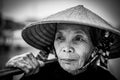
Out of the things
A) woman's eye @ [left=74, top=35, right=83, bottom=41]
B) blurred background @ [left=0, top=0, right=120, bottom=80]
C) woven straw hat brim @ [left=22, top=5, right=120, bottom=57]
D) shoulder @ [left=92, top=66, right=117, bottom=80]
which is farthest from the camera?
blurred background @ [left=0, top=0, right=120, bottom=80]

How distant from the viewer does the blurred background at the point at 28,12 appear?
30.3 feet

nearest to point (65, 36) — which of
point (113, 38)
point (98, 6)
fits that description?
point (113, 38)

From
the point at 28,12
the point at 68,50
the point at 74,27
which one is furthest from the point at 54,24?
the point at 28,12

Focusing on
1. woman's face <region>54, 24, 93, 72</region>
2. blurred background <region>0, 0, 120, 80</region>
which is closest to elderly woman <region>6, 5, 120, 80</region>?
woman's face <region>54, 24, 93, 72</region>

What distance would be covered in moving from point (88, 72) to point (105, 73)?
0.17 metres

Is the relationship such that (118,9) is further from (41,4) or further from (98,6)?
(41,4)

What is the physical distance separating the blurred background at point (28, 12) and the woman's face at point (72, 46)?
24.7ft

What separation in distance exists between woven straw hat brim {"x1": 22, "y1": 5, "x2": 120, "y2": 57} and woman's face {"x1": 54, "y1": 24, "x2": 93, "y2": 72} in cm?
12

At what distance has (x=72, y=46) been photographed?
952mm

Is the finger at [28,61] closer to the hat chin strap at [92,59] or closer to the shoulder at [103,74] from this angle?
the hat chin strap at [92,59]

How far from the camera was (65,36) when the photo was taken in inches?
39.7

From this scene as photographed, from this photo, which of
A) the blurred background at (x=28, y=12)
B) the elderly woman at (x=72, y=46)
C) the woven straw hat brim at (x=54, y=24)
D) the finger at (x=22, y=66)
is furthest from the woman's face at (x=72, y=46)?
the blurred background at (x=28, y=12)

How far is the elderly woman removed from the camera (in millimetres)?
875

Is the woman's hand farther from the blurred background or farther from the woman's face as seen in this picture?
the blurred background
